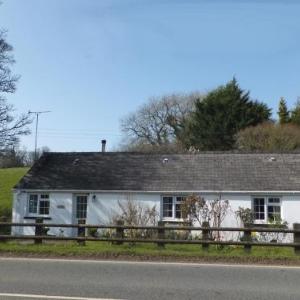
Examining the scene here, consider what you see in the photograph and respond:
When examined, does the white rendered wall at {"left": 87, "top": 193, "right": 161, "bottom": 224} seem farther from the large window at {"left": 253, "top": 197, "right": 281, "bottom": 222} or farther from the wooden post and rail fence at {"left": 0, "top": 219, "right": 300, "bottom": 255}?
the wooden post and rail fence at {"left": 0, "top": 219, "right": 300, "bottom": 255}

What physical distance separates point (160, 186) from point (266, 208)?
5.73 meters

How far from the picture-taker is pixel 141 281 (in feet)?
34.6

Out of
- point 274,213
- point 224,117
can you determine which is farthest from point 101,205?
point 224,117

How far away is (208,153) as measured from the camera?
103ft

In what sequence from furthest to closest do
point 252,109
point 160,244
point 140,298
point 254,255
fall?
1. point 252,109
2. point 160,244
3. point 254,255
4. point 140,298

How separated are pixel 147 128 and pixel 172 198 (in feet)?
136

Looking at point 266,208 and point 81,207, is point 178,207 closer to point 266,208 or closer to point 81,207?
point 266,208

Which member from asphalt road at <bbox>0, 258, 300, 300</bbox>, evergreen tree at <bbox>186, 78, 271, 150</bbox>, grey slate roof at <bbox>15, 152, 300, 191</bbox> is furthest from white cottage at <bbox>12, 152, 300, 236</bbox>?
evergreen tree at <bbox>186, 78, 271, 150</bbox>

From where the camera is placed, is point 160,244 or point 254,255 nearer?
point 254,255

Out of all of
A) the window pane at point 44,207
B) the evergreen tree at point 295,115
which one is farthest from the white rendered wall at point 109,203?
the evergreen tree at point 295,115

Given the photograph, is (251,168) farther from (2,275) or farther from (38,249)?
(2,275)

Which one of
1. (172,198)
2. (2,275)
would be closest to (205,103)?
(172,198)

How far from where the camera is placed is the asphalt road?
9.18 m

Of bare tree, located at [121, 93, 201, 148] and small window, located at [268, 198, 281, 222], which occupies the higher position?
bare tree, located at [121, 93, 201, 148]
